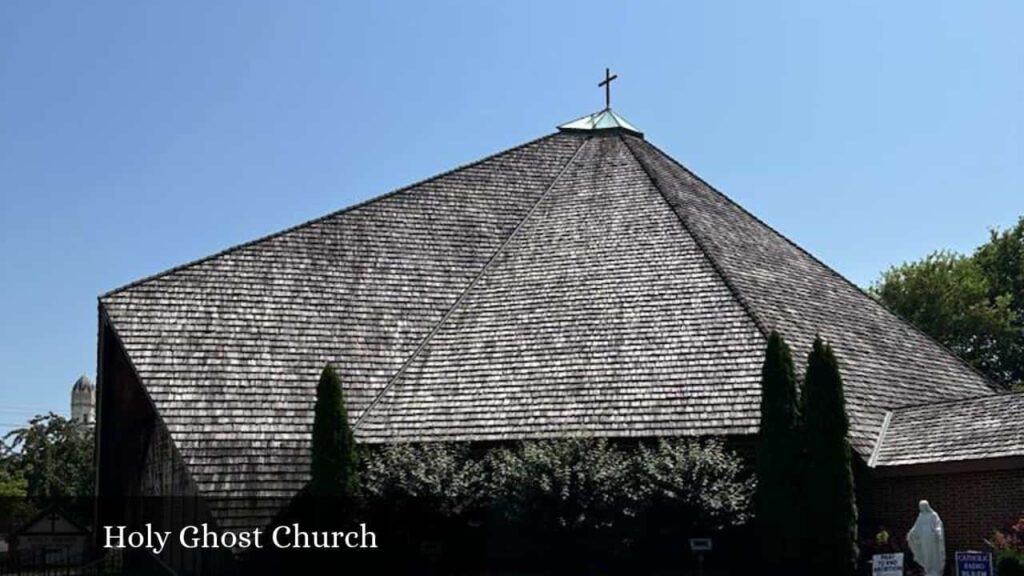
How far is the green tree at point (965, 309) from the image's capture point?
1636 inches

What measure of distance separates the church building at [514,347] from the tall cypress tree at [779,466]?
3.25ft

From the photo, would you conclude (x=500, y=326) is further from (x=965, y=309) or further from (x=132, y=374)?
(x=965, y=309)

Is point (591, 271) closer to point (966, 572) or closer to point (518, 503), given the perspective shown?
point (518, 503)

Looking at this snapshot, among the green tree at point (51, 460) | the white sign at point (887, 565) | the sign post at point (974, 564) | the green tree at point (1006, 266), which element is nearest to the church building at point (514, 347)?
the white sign at point (887, 565)

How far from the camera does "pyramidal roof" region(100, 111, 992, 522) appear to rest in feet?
58.2

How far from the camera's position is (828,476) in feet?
50.2

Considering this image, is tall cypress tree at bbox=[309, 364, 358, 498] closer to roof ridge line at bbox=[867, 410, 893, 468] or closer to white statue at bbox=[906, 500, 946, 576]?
roof ridge line at bbox=[867, 410, 893, 468]

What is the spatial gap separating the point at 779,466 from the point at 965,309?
2960cm

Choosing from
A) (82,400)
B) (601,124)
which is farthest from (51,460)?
(601,124)

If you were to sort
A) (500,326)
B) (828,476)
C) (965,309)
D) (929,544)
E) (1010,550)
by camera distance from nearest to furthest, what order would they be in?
(929,544)
(1010,550)
(828,476)
(500,326)
(965,309)

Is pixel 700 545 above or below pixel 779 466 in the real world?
below

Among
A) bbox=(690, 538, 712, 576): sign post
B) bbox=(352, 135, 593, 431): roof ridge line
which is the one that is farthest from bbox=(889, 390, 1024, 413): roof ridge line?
bbox=(352, 135, 593, 431): roof ridge line

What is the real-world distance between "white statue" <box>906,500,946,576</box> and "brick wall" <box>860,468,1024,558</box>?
1591 millimetres

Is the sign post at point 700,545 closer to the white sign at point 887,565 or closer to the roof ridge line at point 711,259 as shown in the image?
the white sign at point 887,565
